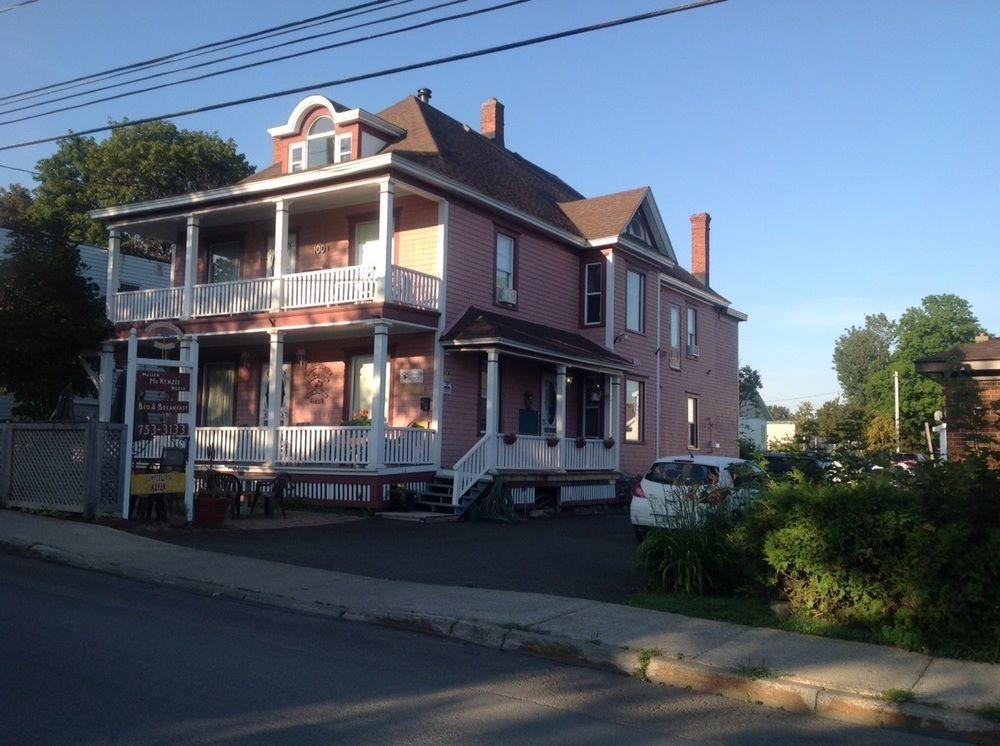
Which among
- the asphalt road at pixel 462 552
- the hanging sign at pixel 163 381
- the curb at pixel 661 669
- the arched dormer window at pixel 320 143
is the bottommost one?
the curb at pixel 661 669

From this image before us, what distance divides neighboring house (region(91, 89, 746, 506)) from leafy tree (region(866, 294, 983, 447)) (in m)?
34.9

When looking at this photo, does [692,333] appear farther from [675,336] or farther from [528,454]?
[528,454]

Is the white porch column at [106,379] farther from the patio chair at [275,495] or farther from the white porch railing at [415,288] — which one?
the white porch railing at [415,288]

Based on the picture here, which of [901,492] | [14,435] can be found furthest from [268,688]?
[14,435]

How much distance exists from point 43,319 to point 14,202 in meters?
28.3

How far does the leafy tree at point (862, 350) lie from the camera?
83.6 m

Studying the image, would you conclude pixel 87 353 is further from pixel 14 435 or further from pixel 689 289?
pixel 689 289

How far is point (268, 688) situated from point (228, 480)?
35.7 ft

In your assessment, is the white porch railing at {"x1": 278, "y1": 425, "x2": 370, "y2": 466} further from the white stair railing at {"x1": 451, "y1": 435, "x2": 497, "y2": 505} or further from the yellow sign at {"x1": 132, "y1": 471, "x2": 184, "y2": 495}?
the yellow sign at {"x1": 132, "y1": 471, "x2": 184, "y2": 495}

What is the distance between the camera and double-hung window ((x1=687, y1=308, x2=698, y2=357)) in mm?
30062

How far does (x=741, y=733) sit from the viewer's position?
6.14m

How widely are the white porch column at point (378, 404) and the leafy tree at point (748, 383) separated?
36588mm

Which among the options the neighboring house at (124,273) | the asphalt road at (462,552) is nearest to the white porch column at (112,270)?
the neighboring house at (124,273)

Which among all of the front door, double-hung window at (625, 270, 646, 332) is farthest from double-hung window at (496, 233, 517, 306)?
double-hung window at (625, 270, 646, 332)
